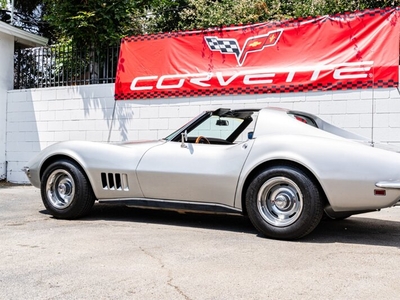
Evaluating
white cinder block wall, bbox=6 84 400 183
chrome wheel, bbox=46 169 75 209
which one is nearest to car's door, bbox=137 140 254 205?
chrome wheel, bbox=46 169 75 209

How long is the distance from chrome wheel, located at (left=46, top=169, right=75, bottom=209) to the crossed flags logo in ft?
13.8

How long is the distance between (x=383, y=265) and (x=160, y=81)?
20.8 feet

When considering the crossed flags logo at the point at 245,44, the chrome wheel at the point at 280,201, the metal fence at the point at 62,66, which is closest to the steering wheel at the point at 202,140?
the chrome wheel at the point at 280,201

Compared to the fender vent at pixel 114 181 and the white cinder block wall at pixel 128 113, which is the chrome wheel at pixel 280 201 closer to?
the fender vent at pixel 114 181

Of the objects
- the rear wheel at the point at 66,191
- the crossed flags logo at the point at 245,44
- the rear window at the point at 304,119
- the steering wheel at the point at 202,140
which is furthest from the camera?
the crossed flags logo at the point at 245,44

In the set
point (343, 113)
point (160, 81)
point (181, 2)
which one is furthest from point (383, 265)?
point (181, 2)

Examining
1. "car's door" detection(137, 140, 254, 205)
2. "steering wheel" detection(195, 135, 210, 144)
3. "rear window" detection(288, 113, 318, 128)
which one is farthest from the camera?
"steering wheel" detection(195, 135, 210, 144)

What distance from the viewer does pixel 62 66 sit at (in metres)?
10.2

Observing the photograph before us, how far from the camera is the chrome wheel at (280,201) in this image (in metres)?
4.26

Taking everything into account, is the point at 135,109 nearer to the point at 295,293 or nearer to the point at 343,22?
the point at 343,22

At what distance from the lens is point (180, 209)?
4820 mm

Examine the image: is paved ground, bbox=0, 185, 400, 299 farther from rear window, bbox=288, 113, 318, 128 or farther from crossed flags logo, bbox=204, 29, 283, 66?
crossed flags logo, bbox=204, 29, 283, 66

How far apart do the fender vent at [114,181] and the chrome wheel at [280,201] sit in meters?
1.61

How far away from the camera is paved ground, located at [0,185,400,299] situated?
2.87 m
